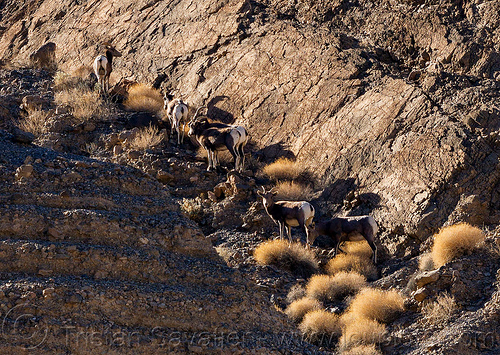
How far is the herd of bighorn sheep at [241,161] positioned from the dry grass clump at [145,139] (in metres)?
0.82

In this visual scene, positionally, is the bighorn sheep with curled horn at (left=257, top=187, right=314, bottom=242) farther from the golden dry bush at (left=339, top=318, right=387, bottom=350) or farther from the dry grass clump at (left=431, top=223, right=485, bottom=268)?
the golden dry bush at (left=339, top=318, right=387, bottom=350)

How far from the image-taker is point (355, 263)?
17.5 meters

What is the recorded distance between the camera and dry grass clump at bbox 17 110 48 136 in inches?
891

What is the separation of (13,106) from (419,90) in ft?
44.6

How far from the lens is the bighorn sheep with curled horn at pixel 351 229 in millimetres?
17797

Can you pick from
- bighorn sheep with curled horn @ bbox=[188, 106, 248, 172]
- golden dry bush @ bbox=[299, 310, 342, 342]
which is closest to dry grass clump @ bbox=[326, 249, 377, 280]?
golden dry bush @ bbox=[299, 310, 342, 342]

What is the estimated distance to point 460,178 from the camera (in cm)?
1831

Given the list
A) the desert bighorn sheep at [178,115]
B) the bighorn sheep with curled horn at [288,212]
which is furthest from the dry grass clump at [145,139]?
the bighorn sheep with curled horn at [288,212]

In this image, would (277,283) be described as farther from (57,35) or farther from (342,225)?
Answer: (57,35)

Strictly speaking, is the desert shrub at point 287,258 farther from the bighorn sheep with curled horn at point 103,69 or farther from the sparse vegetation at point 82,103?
the bighorn sheep with curled horn at point 103,69

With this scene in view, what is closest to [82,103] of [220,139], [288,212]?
[220,139]

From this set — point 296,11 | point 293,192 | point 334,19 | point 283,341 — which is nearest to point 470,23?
point 334,19

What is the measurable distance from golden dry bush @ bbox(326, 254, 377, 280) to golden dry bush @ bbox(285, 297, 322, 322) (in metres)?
1.89

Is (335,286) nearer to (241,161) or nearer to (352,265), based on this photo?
(352,265)
